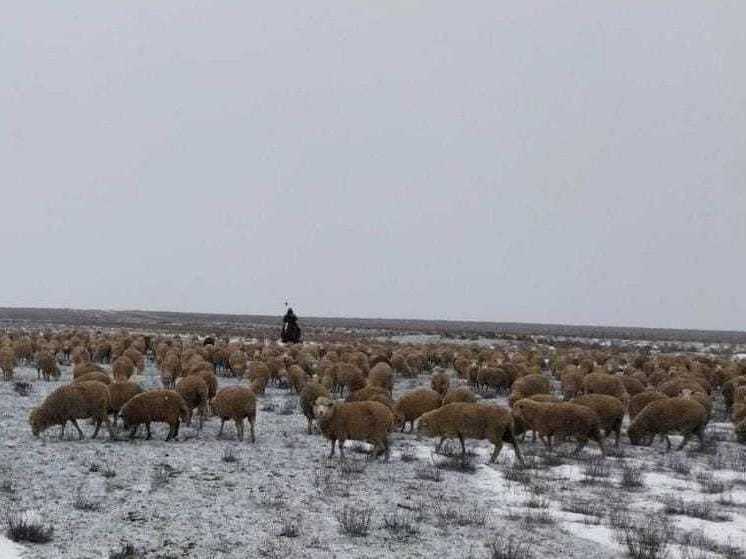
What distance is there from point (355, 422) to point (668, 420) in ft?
19.0

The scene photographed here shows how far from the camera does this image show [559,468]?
11.5 m

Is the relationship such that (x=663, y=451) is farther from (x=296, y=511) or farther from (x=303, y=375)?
(x=303, y=375)

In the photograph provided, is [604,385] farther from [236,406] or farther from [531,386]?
[236,406]

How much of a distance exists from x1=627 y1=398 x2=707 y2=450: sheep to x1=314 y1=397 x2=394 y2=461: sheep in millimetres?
4801

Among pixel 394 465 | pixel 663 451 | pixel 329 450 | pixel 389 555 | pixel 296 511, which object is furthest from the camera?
pixel 663 451

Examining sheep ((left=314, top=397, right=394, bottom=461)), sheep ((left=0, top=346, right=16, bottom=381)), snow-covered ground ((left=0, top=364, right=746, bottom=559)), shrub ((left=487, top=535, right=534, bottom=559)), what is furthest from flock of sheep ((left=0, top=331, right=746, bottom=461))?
sheep ((left=0, top=346, right=16, bottom=381))

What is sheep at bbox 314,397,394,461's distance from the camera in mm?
11484

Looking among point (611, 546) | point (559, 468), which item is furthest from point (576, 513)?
point (559, 468)

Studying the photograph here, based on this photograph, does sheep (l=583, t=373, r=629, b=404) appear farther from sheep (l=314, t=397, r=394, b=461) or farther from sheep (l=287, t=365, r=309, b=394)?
sheep (l=314, t=397, r=394, b=461)

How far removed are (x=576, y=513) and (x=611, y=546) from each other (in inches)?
43.5

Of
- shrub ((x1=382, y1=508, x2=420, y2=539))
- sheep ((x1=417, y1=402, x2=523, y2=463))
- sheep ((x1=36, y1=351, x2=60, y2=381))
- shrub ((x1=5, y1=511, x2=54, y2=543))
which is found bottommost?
shrub ((x1=382, y1=508, x2=420, y2=539))

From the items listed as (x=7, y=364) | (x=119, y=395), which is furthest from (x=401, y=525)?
(x=7, y=364)

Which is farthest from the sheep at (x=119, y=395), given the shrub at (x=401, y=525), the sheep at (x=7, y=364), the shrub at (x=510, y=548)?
the sheep at (x=7, y=364)

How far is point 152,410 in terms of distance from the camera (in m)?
12.4
